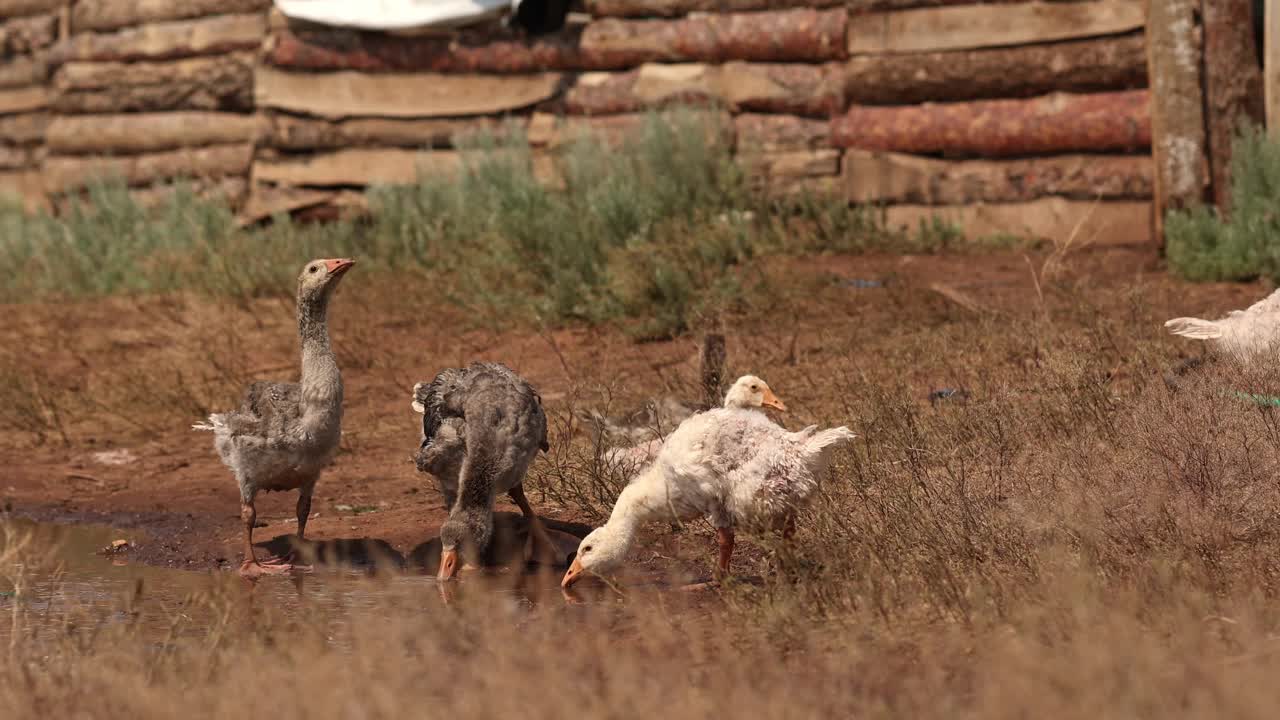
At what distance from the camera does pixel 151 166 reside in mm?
16578

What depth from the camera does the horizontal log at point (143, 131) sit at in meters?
→ 16.1

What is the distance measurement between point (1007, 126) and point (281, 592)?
825 cm

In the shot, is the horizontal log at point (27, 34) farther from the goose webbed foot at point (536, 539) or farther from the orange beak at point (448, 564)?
the orange beak at point (448, 564)

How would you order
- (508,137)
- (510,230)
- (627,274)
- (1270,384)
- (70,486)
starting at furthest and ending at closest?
(508,137), (510,230), (627,274), (70,486), (1270,384)

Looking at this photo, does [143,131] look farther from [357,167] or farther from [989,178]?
[989,178]

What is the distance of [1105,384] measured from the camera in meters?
7.37

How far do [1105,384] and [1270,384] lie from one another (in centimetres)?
74

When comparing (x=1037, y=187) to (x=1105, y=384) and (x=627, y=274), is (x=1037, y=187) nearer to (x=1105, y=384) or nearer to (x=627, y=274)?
(x=627, y=274)

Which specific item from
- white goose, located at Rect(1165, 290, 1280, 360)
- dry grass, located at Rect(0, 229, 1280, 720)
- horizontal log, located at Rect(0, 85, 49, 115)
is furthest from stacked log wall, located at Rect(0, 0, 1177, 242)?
white goose, located at Rect(1165, 290, 1280, 360)

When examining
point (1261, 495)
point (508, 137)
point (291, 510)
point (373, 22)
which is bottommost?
point (291, 510)

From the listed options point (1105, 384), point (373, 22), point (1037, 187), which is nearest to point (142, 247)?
point (373, 22)

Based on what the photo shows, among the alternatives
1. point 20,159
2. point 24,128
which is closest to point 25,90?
point 24,128

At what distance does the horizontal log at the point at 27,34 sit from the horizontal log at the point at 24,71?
0.31 feet

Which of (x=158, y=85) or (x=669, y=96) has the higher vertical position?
(x=158, y=85)
